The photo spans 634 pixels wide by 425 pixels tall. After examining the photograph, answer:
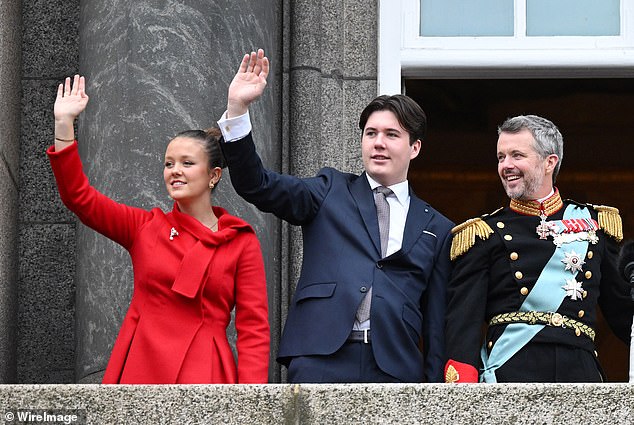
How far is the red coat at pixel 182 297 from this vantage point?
22.1 ft

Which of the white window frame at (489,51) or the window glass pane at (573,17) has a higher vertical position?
the window glass pane at (573,17)

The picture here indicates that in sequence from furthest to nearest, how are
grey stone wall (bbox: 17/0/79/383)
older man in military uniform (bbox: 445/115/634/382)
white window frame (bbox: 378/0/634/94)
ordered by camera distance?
white window frame (bbox: 378/0/634/94) → grey stone wall (bbox: 17/0/79/383) → older man in military uniform (bbox: 445/115/634/382)

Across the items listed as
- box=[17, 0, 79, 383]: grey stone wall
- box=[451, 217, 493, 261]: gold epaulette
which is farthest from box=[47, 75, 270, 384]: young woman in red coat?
box=[17, 0, 79, 383]: grey stone wall

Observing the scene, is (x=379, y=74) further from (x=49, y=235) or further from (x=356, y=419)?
(x=356, y=419)

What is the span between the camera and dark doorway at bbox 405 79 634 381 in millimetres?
13453

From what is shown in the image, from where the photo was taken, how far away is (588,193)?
14.1 metres

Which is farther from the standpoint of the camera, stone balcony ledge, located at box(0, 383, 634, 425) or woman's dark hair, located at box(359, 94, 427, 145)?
woman's dark hair, located at box(359, 94, 427, 145)

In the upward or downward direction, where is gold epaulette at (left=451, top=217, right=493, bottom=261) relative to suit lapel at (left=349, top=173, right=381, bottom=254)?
downward

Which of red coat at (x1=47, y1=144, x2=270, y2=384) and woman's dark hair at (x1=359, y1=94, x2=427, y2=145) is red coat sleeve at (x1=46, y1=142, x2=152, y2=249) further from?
woman's dark hair at (x1=359, y1=94, x2=427, y2=145)

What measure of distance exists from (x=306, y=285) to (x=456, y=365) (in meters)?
0.69

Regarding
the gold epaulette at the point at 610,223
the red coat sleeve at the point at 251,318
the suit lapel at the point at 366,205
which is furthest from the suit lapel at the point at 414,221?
the gold epaulette at the point at 610,223

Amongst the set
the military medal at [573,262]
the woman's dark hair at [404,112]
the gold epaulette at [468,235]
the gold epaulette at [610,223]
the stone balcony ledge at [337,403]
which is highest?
the woman's dark hair at [404,112]

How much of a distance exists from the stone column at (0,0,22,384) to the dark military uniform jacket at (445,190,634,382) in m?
2.38

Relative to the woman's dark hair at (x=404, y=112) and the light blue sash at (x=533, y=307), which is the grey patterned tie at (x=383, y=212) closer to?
the woman's dark hair at (x=404, y=112)
